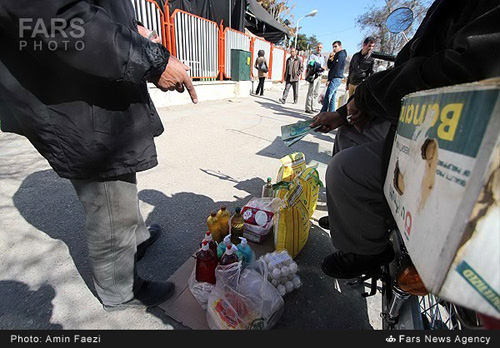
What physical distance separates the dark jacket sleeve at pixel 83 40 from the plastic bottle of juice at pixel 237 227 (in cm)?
133

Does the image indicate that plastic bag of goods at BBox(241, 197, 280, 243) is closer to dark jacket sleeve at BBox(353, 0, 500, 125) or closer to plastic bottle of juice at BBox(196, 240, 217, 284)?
plastic bottle of juice at BBox(196, 240, 217, 284)

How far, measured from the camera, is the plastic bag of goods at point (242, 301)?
1.37 meters

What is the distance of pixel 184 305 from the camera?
5.26ft

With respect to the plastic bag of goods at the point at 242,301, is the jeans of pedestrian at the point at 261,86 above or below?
above

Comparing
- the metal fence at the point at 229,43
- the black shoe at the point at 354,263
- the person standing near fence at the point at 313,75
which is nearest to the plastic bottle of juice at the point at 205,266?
the black shoe at the point at 354,263

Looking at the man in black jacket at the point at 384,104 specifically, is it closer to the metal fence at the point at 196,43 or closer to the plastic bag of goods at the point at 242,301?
the plastic bag of goods at the point at 242,301

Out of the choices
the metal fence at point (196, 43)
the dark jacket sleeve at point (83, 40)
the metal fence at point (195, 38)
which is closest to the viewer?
the dark jacket sleeve at point (83, 40)

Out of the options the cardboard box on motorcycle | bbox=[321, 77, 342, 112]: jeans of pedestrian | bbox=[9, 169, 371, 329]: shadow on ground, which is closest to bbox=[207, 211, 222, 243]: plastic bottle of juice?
bbox=[9, 169, 371, 329]: shadow on ground

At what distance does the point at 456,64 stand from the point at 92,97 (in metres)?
1.32

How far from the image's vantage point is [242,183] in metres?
3.22

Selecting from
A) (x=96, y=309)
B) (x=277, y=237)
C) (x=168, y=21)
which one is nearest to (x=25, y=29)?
(x=96, y=309)

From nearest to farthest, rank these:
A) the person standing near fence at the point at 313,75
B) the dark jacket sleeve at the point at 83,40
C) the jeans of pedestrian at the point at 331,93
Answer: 1. the dark jacket sleeve at the point at 83,40
2. the jeans of pedestrian at the point at 331,93
3. the person standing near fence at the point at 313,75

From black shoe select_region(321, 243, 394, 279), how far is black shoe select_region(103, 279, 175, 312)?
105cm

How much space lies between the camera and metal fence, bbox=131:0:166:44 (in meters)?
6.37
